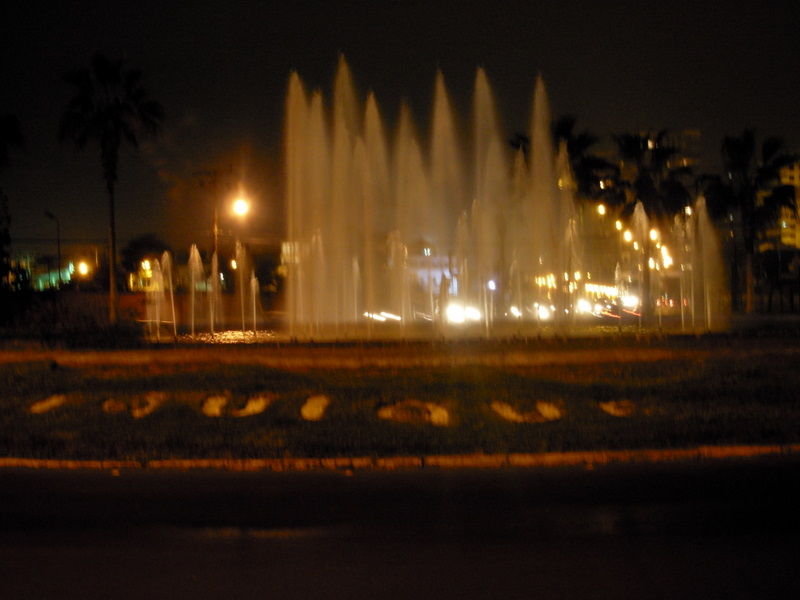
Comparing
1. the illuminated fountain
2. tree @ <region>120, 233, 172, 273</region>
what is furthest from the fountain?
tree @ <region>120, 233, 172, 273</region>

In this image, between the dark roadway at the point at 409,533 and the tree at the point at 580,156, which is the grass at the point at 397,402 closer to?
the dark roadway at the point at 409,533

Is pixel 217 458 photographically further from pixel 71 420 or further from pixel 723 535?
pixel 723 535

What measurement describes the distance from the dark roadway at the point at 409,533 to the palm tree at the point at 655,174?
27024mm

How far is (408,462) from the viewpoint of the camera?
30.4 ft

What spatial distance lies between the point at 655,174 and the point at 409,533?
31264 mm

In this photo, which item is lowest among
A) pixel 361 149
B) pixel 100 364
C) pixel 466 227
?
pixel 100 364

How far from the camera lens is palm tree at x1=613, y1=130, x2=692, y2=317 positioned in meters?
34.5

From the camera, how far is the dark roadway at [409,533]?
5.53m

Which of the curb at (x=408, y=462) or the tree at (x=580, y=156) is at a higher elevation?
the tree at (x=580, y=156)

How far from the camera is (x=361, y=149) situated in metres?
20.9

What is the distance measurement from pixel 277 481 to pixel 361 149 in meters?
13.7

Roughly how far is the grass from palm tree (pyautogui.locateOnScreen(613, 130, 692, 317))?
22.4 metres

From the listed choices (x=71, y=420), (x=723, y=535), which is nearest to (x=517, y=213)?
(x=71, y=420)

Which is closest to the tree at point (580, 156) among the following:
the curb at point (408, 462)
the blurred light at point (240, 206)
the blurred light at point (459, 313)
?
the blurred light at point (459, 313)
